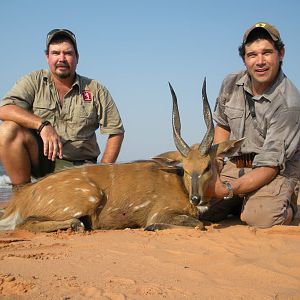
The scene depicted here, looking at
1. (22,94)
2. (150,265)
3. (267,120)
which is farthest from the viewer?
(22,94)

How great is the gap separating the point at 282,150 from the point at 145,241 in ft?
6.65

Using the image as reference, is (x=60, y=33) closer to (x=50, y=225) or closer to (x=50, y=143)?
(x=50, y=143)

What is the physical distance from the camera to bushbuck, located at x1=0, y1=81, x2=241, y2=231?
5.12 meters

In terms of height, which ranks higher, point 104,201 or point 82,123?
point 82,123

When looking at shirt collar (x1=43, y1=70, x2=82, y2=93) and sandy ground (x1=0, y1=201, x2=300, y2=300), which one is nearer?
sandy ground (x1=0, y1=201, x2=300, y2=300)

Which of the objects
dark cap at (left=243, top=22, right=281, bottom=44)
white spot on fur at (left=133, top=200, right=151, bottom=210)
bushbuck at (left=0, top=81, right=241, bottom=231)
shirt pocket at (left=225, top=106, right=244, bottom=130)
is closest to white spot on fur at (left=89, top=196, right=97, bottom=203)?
bushbuck at (left=0, top=81, right=241, bottom=231)

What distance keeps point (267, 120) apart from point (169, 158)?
133 centimetres

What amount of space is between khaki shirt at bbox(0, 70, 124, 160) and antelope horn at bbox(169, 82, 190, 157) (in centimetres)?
169

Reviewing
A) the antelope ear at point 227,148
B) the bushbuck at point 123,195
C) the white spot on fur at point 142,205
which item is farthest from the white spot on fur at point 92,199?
the antelope ear at point 227,148

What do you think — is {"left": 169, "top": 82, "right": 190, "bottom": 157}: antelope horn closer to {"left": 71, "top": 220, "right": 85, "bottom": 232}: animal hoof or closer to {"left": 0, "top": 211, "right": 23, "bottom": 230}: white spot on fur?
{"left": 71, "top": 220, "right": 85, "bottom": 232}: animal hoof

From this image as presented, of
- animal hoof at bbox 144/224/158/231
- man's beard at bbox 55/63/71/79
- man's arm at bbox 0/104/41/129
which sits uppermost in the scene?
man's beard at bbox 55/63/71/79

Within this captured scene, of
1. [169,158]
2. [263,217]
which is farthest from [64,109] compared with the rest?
[263,217]

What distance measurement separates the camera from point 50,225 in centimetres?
491

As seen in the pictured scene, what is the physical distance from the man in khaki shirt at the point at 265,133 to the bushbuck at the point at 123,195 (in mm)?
373
